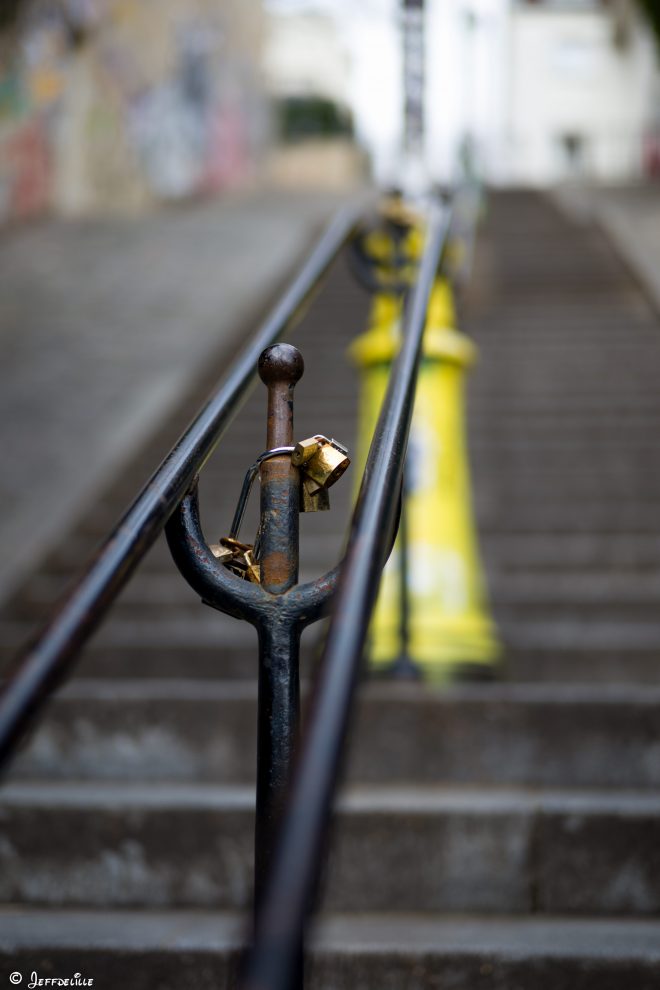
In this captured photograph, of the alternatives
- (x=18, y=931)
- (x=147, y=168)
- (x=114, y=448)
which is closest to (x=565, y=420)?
(x=114, y=448)

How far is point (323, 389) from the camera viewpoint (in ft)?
19.7

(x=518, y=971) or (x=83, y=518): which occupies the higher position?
(x=518, y=971)

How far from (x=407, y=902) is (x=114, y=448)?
3.25m

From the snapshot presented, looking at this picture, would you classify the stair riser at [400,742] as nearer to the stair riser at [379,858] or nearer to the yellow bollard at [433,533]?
the stair riser at [379,858]

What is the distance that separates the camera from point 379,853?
2.02 meters

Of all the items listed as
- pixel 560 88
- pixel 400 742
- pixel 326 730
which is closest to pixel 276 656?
pixel 326 730

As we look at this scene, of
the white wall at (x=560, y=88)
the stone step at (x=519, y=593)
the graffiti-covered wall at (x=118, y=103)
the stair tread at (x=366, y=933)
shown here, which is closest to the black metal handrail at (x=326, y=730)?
the stair tread at (x=366, y=933)

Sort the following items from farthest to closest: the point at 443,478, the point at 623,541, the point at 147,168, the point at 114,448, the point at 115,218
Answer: the point at 147,168, the point at 115,218, the point at 114,448, the point at 623,541, the point at 443,478

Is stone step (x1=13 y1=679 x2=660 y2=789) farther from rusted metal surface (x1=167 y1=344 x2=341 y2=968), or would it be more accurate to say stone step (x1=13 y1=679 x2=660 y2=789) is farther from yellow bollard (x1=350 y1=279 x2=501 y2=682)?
rusted metal surface (x1=167 y1=344 x2=341 y2=968)

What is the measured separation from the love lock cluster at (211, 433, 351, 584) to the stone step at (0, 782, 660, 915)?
81 centimetres

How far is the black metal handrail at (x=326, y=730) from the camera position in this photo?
777mm

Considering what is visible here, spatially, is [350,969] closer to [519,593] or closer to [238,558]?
[238,558]

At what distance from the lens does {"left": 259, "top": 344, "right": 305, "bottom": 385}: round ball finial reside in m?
1.34

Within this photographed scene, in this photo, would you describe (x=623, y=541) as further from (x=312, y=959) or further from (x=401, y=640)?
(x=312, y=959)
